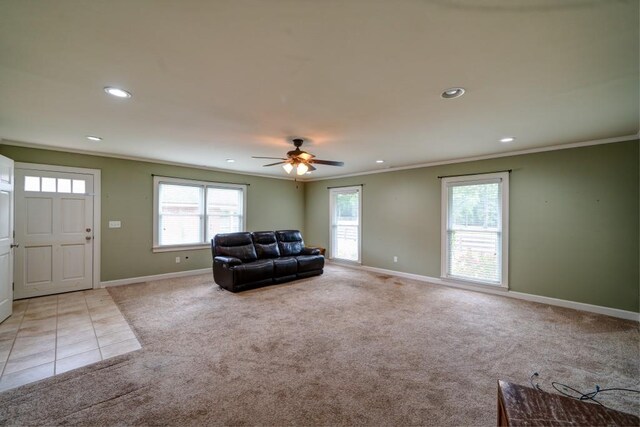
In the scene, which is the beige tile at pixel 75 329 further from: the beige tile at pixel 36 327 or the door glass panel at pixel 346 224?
the door glass panel at pixel 346 224

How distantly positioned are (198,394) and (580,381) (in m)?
3.14

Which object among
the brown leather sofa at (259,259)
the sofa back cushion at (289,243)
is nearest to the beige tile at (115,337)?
the brown leather sofa at (259,259)

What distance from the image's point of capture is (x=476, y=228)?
4.94 meters

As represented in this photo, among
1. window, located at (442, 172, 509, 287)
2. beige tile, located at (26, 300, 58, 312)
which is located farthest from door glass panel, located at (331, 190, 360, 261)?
beige tile, located at (26, 300, 58, 312)

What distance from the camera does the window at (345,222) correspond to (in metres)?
7.00

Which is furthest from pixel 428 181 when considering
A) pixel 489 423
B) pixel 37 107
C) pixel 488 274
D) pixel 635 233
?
pixel 37 107

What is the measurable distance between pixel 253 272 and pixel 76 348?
8.11 ft

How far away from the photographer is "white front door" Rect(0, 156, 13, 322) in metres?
3.27

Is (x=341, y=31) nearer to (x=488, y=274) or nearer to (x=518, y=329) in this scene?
(x=518, y=329)

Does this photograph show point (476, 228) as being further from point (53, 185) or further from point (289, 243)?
point (53, 185)

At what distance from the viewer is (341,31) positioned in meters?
1.57

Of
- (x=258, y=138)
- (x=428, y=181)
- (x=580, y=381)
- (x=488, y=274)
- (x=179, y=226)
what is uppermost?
(x=258, y=138)

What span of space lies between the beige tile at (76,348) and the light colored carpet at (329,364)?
40cm

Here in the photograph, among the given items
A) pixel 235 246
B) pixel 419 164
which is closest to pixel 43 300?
pixel 235 246
